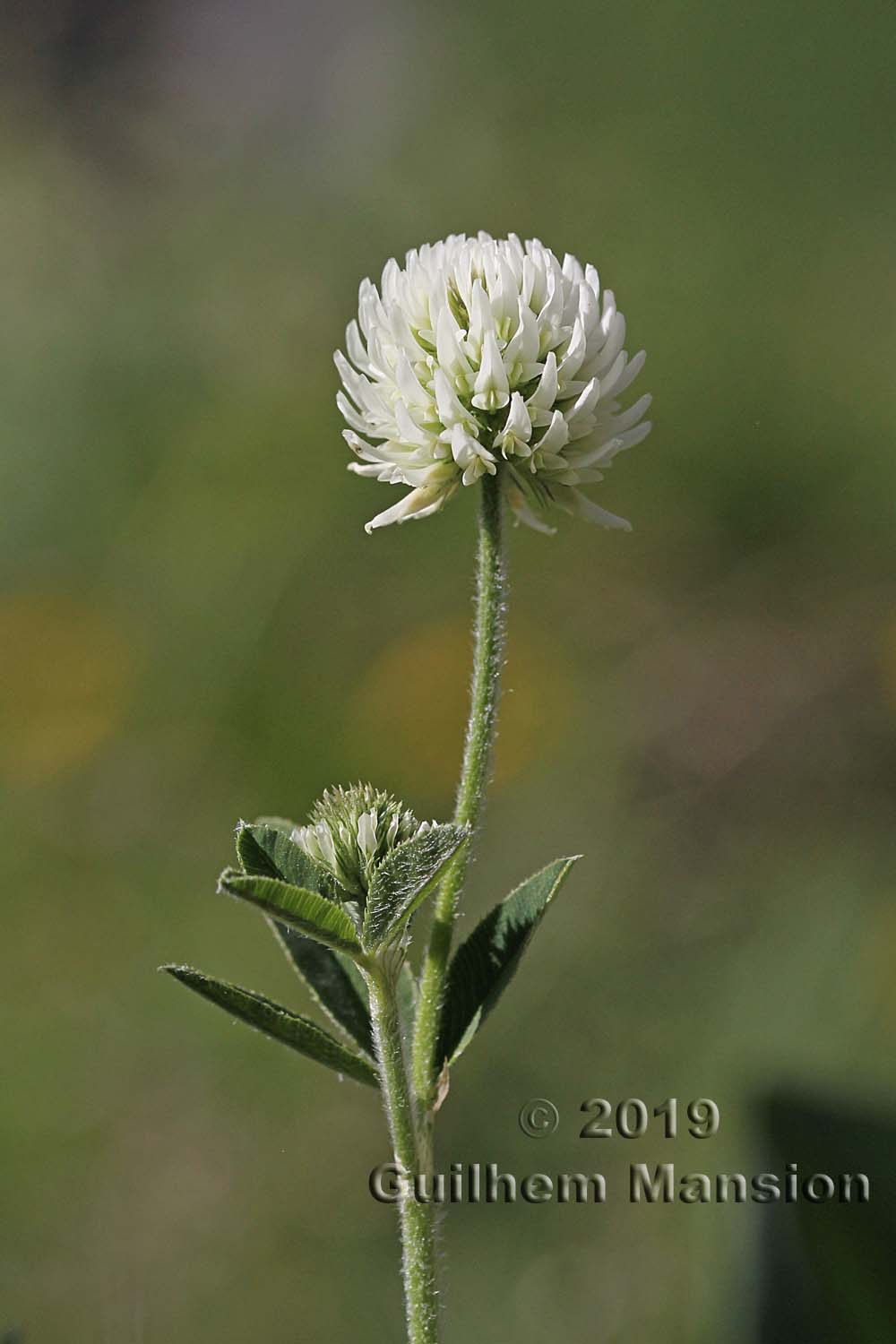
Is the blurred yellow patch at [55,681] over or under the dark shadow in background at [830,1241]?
over

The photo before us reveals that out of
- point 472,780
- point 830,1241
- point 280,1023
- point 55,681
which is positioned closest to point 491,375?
point 472,780

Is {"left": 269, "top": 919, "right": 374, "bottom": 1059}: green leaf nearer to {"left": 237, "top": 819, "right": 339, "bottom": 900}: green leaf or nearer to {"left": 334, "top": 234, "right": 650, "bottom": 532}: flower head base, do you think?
{"left": 237, "top": 819, "right": 339, "bottom": 900}: green leaf

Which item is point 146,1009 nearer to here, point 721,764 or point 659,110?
point 721,764

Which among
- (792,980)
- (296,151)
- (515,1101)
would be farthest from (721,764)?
(296,151)

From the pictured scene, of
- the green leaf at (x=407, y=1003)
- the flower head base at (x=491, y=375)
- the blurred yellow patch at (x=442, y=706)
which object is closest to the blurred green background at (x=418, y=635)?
the blurred yellow patch at (x=442, y=706)

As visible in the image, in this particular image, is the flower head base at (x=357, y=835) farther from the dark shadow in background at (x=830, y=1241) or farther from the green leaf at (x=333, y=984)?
the dark shadow in background at (x=830, y=1241)

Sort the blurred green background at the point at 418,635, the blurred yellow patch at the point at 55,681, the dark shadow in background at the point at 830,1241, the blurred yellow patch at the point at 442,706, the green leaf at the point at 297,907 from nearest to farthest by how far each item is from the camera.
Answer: the green leaf at the point at 297,907
the dark shadow in background at the point at 830,1241
the blurred green background at the point at 418,635
the blurred yellow patch at the point at 442,706
the blurred yellow patch at the point at 55,681
